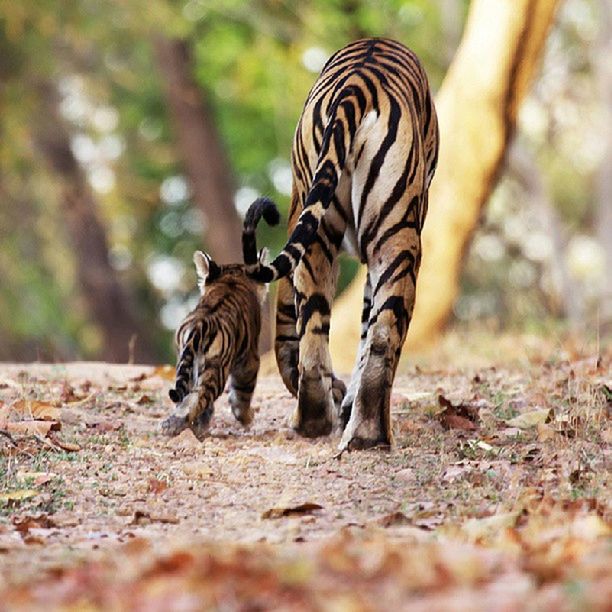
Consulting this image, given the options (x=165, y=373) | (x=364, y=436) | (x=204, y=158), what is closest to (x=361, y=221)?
(x=364, y=436)

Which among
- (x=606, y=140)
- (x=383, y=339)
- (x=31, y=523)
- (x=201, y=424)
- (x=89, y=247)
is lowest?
(x=89, y=247)

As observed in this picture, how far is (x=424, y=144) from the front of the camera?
7477mm

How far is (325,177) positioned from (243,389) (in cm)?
187

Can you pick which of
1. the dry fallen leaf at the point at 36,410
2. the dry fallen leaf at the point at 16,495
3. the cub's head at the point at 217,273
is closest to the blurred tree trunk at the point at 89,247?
the cub's head at the point at 217,273

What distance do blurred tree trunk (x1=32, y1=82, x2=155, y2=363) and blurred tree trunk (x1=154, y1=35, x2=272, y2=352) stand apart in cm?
224

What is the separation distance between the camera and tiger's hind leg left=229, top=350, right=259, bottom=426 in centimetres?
803

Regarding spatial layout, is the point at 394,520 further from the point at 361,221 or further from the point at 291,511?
the point at 361,221

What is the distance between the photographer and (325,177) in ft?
21.7

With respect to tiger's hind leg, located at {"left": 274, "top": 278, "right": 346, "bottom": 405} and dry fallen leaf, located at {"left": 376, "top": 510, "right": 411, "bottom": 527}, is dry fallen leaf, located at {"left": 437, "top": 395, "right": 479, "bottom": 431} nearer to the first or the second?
tiger's hind leg, located at {"left": 274, "top": 278, "right": 346, "bottom": 405}

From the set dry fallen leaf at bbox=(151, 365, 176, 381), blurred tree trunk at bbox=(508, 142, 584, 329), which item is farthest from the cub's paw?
blurred tree trunk at bbox=(508, 142, 584, 329)

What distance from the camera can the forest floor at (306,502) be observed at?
11.9 ft

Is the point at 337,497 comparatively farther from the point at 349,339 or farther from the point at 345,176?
the point at 349,339

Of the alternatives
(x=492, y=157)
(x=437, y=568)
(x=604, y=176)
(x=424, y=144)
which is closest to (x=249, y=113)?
(x=604, y=176)

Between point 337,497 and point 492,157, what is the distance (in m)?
8.81
